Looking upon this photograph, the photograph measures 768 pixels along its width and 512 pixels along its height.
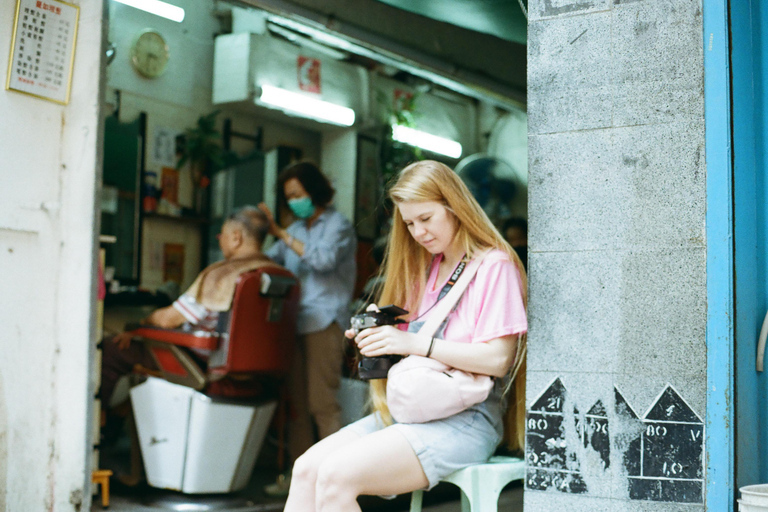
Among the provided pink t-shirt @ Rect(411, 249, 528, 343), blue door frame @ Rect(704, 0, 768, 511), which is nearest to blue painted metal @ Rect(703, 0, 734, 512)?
blue door frame @ Rect(704, 0, 768, 511)

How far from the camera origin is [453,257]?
2.35 m

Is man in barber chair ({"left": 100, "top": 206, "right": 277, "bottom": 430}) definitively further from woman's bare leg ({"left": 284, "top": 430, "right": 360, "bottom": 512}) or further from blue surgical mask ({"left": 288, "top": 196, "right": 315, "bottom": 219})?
woman's bare leg ({"left": 284, "top": 430, "right": 360, "bottom": 512})

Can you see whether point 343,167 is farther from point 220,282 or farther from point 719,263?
point 719,263

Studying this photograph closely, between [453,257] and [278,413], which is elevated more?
[453,257]

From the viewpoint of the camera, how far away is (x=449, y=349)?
2115 millimetres

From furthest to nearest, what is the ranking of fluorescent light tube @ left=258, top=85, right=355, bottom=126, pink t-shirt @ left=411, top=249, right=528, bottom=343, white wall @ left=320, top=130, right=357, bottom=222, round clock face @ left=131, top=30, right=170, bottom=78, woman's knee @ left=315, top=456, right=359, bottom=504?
white wall @ left=320, top=130, right=357, bottom=222
fluorescent light tube @ left=258, top=85, right=355, bottom=126
round clock face @ left=131, top=30, right=170, bottom=78
pink t-shirt @ left=411, top=249, right=528, bottom=343
woman's knee @ left=315, top=456, right=359, bottom=504

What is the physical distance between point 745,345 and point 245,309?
91.0 inches

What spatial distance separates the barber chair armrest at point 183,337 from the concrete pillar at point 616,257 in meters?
1.96

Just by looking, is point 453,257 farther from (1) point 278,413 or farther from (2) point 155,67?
(2) point 155,67

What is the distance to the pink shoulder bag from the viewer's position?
81.7 inches

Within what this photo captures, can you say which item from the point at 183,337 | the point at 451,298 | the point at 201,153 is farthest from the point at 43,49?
the point at 201,153

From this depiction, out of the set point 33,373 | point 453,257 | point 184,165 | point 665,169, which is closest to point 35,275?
point 33,373

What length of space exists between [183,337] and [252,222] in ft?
2.51

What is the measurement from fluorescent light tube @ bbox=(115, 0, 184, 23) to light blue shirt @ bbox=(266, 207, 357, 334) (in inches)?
73.4
